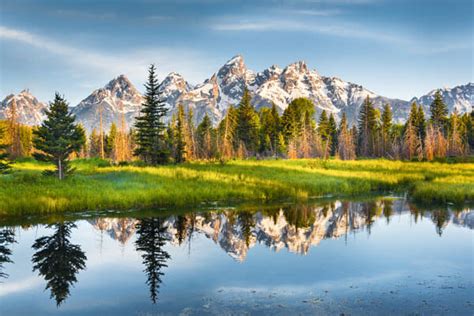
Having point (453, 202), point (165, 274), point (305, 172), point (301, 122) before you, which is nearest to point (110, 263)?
point (165, 274)

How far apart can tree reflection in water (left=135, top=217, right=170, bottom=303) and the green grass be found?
13.8 ft

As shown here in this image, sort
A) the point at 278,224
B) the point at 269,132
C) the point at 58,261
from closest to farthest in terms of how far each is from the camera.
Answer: the point at 58,261 < the point at 278,224 < the point at 269,132

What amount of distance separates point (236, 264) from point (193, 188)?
529 inches

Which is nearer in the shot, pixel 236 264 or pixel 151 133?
pixel 236 264

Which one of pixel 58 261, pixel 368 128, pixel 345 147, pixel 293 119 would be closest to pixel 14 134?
pixel 293 119

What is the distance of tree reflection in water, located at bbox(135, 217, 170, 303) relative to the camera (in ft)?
37.6

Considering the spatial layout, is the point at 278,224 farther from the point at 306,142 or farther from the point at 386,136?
the point at 386,136

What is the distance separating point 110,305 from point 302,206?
16458 mm

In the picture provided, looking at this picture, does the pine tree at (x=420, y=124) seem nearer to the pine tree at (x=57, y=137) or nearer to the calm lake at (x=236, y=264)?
the calm lake at (x=236, y=264)

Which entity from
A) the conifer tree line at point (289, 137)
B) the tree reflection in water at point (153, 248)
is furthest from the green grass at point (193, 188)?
the conifer tree line at point (289, 137)

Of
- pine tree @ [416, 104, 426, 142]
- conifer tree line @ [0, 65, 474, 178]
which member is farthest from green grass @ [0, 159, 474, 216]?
pine tree @ [416, 104, 426, 142]

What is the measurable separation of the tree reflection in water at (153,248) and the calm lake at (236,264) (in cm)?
5

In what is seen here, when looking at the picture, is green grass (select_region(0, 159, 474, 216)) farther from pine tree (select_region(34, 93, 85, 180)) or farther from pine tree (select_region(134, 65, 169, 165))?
pine tree (select_region(134, 65, 169, 165))

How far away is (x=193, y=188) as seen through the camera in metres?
26.2
